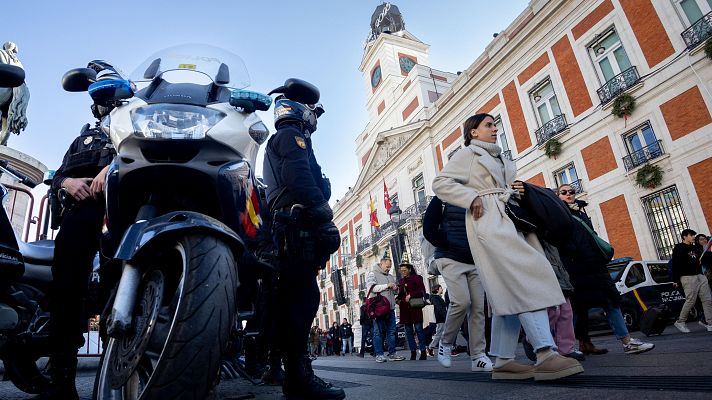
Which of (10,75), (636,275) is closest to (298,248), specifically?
(10,75)

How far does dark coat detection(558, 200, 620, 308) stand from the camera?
3.91 metres

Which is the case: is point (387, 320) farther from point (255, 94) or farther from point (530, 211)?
point (255, 94)

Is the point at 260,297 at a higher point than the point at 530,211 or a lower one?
lower

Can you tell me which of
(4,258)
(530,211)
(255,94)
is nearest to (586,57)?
(530,211)

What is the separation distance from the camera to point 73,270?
7.43ft

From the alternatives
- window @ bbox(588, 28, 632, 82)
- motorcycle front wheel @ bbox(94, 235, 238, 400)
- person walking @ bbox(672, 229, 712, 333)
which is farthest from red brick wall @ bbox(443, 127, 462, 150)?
motorcycle front wheel @ bbox(94, 235, 238, 400)

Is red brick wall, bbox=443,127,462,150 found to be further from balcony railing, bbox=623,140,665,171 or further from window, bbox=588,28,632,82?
balcony railing, bbox=623,140,665,171

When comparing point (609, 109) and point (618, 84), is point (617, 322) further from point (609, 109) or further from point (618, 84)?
point (618, 84)

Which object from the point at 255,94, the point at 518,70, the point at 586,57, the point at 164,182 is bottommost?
the point at 164,182

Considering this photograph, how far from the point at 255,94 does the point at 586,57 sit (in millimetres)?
16368

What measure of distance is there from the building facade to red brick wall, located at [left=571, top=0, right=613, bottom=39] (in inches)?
1.4

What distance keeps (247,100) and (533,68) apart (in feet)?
58.5

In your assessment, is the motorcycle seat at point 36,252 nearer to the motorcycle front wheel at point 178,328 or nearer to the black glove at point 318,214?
the motorcycle front wheel at point 178,328

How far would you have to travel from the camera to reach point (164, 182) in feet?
5.84
